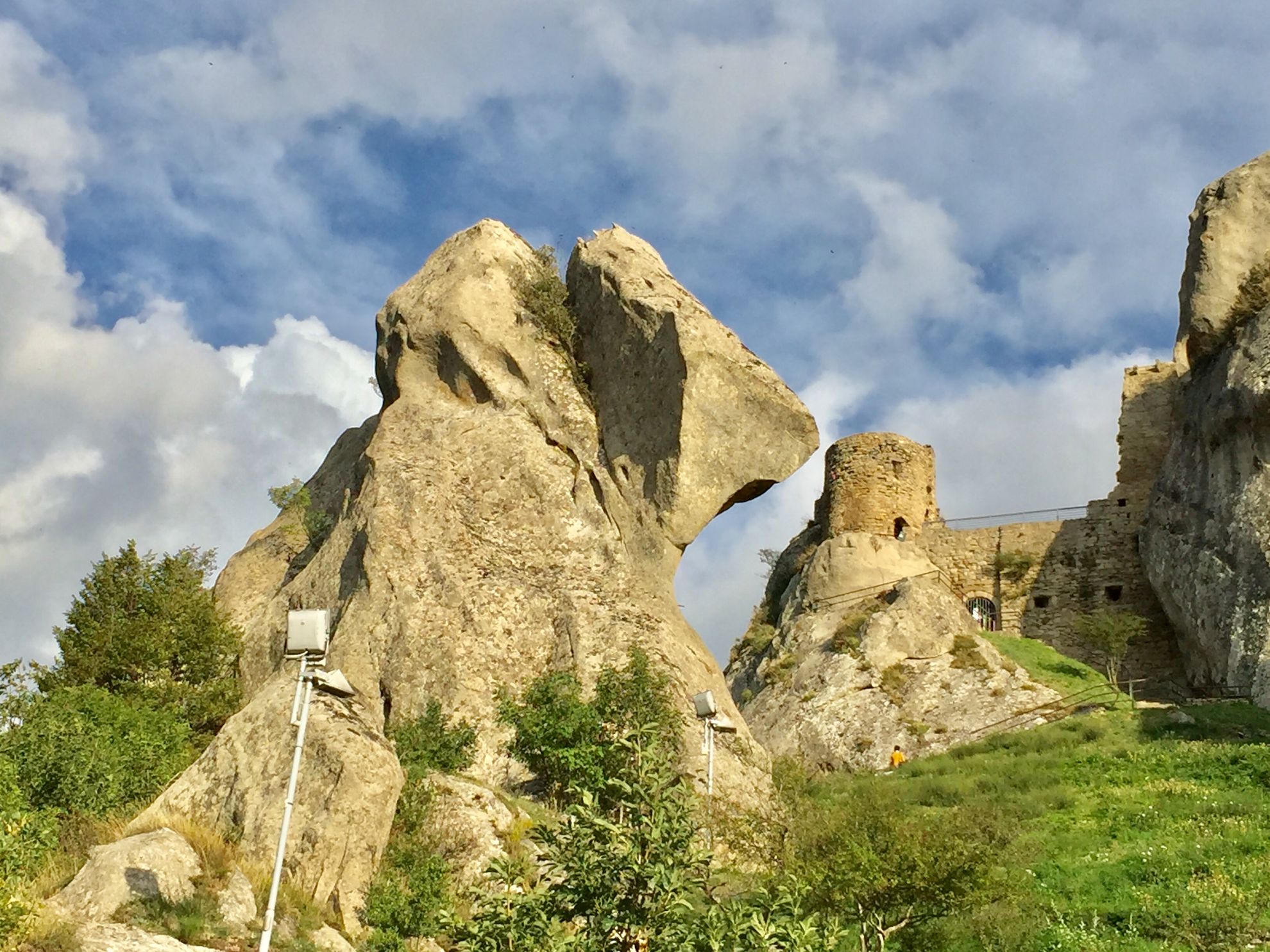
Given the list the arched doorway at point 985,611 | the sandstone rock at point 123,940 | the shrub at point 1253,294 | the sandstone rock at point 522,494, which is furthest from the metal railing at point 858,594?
the sandstone rock at point 123,940

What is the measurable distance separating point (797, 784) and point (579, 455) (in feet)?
24.4

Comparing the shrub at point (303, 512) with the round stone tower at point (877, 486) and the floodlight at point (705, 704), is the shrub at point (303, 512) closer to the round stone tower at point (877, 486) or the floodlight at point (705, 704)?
the floodlight at point (705, 704)

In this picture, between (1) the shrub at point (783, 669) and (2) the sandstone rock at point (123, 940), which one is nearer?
(2) the sandstone rock at point (123, 940)

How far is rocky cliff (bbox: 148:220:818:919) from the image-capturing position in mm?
21203

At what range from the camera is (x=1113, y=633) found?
35.7 metres

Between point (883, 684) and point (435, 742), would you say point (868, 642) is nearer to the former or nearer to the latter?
point (883, 684)

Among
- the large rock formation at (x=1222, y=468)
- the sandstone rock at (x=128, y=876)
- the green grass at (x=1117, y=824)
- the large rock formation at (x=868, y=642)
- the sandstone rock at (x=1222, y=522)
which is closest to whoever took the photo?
the sandstone rock at (x=128, y=876)

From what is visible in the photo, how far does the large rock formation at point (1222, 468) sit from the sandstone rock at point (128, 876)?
901 inches

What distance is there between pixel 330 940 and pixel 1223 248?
31.0 meters

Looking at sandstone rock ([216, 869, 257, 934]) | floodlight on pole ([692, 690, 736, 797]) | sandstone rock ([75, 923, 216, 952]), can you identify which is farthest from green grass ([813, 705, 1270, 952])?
sandstone rock ([75, 923, 216, 952])

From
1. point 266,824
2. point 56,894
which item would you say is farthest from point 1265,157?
point 56,894

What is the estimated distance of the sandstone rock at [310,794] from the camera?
14680mm

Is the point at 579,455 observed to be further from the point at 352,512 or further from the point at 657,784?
the point at 657,784

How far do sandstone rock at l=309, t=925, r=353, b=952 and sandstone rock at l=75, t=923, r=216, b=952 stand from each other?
140cm
